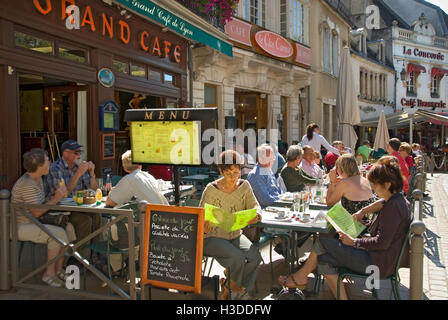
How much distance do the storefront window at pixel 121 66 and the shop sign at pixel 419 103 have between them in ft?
95.9

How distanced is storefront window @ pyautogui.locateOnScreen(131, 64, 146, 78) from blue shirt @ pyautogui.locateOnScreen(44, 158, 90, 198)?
3.36 metres

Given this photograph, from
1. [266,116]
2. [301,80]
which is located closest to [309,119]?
[301,80]

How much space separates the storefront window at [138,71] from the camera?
27.1 ft

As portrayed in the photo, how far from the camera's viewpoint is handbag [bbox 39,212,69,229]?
4309 millimetres

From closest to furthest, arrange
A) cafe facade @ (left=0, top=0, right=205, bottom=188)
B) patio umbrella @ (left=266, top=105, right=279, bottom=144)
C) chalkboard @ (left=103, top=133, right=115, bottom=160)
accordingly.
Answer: cafe facade @ (left=0, top=0, right=205, bottom=188)
chalkboard @ (left=103, top=133, right=115, bottom=160)
patio umbrella @ (left=266, top=105, right=279, bottom=144)

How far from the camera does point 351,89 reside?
12922 mm

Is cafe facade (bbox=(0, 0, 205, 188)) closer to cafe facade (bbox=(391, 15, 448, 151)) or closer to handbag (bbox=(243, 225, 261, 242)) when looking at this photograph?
handbag (bbox=(243, 225, 261, 242))

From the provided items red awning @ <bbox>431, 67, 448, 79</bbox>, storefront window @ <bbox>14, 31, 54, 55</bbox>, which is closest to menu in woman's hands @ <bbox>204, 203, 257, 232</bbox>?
storefront window @ <bbox>14, 31, 54, 55</bbox>

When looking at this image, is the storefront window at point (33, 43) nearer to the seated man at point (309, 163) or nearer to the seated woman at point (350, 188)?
the seated man at point (309, 163)

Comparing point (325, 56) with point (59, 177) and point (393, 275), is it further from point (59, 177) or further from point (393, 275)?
point (393, 275)

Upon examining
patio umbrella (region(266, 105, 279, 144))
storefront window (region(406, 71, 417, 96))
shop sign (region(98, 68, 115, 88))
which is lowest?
patio umbrella (region(266, 105, 279, 144))

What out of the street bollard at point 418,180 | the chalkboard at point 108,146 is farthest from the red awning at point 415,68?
the chalkboard at point 108,146

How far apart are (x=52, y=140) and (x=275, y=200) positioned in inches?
233
